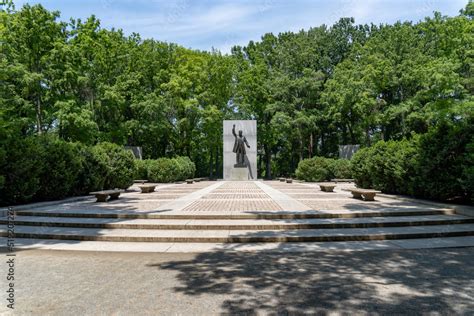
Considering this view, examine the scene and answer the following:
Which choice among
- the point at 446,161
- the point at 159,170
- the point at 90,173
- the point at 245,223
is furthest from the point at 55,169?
the point at 159,170

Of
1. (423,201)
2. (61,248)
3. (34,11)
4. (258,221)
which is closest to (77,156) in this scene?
(61,248)

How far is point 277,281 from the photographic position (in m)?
4.91

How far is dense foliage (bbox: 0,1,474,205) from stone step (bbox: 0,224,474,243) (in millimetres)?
5964

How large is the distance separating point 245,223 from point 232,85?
3714 cm

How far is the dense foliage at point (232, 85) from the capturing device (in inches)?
1030

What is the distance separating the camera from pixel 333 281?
4.90 m

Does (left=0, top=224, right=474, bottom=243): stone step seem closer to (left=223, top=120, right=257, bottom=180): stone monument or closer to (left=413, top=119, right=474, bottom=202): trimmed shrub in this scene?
(left=413, top=119, right=474, bottom=202): trimmed shrub

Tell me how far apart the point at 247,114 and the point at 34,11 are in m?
24.1

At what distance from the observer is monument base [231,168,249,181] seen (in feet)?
107

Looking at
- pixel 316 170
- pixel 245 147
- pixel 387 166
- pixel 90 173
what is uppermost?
pixel 245 147

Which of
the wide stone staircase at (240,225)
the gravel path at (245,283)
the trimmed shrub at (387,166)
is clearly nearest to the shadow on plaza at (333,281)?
the gravel path at (245,283)

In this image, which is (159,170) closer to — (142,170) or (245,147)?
(142,170)

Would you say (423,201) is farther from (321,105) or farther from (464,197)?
(321,105)

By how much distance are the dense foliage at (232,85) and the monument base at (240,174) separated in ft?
23.5
